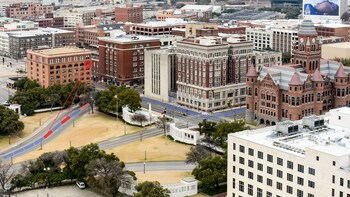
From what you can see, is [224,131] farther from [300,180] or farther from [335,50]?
[335,50]

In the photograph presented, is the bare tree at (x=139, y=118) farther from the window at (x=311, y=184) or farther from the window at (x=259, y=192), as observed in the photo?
the window at (x=311, y=184)

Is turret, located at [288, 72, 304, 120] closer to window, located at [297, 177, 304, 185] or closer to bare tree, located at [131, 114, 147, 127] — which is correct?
bare tree, located at [131, 114, 147, 127]

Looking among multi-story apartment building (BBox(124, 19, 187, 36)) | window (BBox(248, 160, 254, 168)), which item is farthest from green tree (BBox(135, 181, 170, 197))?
multi-story apartment building (BBox(124, 19, 187, 36))

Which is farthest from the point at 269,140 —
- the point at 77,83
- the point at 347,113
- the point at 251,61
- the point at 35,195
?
the point at 77,83

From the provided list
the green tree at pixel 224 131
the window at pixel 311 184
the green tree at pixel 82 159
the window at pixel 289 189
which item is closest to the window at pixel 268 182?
the window at pixel 289 189

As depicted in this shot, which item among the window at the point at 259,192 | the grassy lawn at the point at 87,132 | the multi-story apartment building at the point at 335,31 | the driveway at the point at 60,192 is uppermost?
the multi-story apartment building at the point at 335,31

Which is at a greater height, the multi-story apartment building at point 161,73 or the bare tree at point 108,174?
the multi-story apartment building at point 161,73

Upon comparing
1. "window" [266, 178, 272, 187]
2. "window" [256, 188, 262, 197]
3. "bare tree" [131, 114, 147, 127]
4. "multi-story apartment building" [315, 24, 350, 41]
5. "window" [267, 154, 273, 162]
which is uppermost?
"multi-story apartment building" [315, 24, 350, 41]
